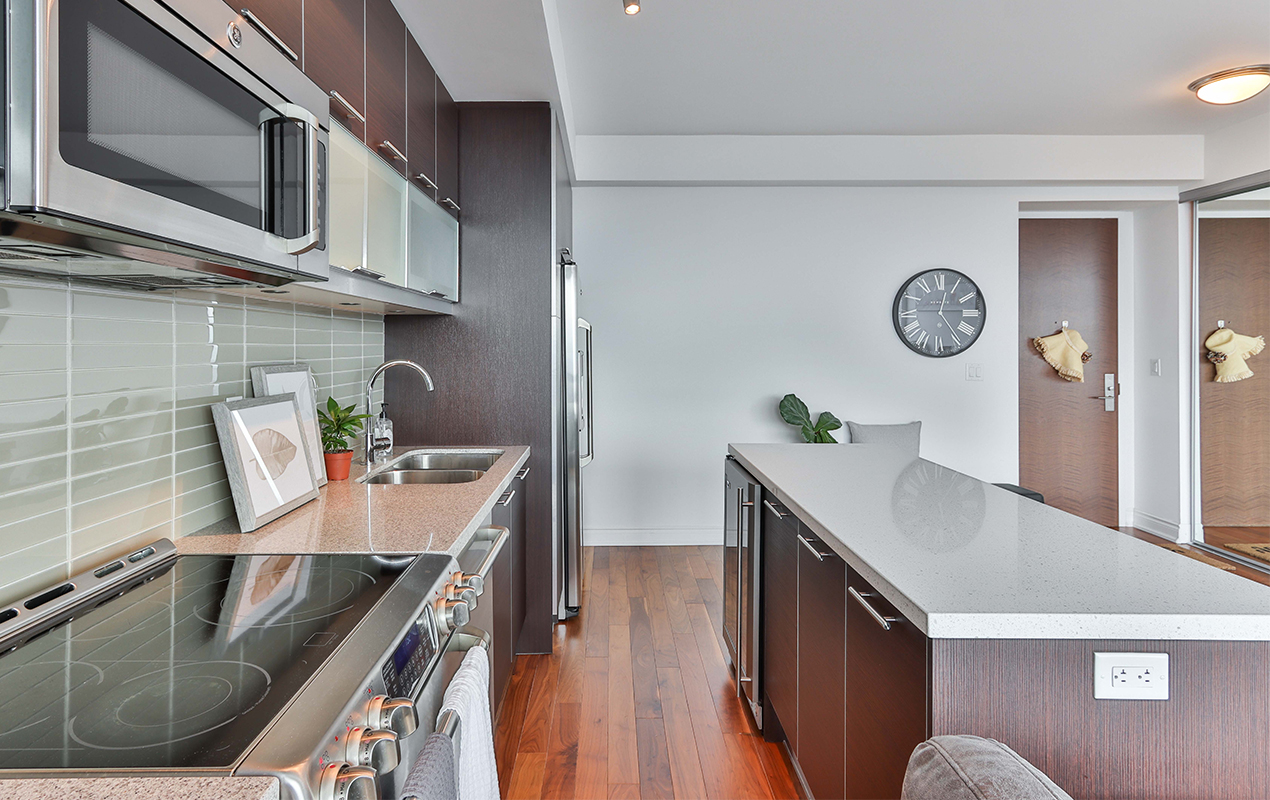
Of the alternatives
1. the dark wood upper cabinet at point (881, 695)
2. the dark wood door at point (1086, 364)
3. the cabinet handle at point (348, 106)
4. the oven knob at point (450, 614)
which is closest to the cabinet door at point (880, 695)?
the dark wood upper cabinet at point (881, 695)

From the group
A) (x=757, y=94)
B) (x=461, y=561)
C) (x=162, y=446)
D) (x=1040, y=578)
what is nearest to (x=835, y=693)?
(x=1040, y=578)

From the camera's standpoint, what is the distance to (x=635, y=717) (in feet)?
7.52

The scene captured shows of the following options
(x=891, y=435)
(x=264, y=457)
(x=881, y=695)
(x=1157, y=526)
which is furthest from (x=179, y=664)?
(x=1157, y=526)

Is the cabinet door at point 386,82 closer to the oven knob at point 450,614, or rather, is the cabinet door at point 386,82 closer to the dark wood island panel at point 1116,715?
the oven knob at point 450,614

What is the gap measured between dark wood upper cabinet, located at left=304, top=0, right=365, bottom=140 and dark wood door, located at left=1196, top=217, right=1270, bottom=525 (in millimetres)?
5083

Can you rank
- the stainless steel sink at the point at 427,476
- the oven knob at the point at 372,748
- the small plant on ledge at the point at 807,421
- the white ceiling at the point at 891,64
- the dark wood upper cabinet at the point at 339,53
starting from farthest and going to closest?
the small plant on ledge at the point at 807,421 → the white ceiling at the point at 891,64 → the stainless steel sink at the point at 427,476 → the dark wood upper cabinet at the point at 339,53 → the oven knob at the point at 372,748

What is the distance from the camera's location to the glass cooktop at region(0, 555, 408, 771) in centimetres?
67

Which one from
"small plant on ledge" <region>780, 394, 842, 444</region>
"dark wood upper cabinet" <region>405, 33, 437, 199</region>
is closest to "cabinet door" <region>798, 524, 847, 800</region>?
"dark wood upper cabinet" <region>405, 33, 437, 199</region>

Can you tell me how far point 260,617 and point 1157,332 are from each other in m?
5.52

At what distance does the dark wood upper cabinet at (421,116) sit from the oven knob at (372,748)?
6.28 feet

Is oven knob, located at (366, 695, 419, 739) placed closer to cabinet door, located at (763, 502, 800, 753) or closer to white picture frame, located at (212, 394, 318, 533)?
white picture frame, located at (212, 394, 318, 533)

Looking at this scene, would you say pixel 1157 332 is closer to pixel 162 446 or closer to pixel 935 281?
pixel 935 281

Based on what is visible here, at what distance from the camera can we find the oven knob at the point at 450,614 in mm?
1164

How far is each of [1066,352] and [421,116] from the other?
14.9 ft
